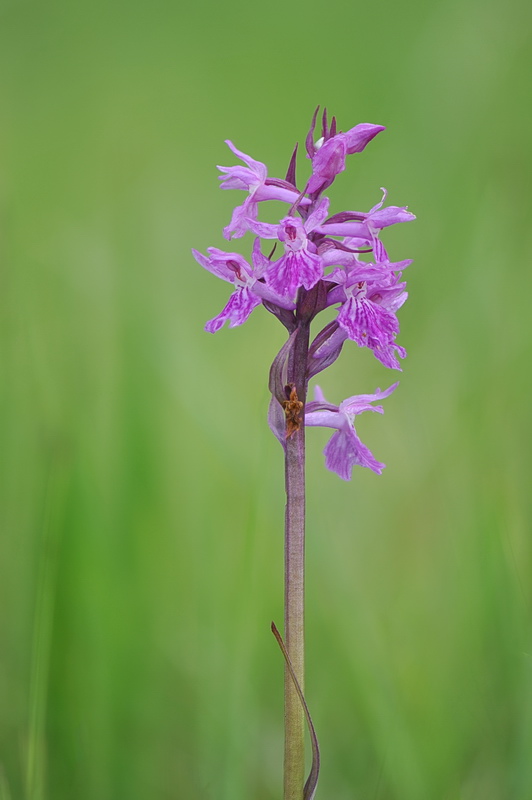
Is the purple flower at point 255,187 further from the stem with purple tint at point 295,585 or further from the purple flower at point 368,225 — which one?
the stem with purple tint at point 295,585

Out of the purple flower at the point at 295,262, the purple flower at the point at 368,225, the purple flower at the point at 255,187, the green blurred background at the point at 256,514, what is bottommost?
the green blurred background at the point at 256,514

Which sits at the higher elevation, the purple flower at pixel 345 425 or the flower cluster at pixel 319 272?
the flower cluster at pixel 319 272

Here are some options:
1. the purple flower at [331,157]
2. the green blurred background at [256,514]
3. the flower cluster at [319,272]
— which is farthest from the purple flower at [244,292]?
the green blurred background at [256,514]

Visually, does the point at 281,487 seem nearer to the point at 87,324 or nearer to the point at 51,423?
the point at 51,423

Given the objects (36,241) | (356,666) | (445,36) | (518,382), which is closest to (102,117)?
(36,241)

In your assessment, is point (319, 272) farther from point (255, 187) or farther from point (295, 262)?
point (255, 187)

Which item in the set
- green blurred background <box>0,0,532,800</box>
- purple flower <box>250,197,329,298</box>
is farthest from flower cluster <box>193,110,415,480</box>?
green blurred background <box>0,0,532,800</box>
